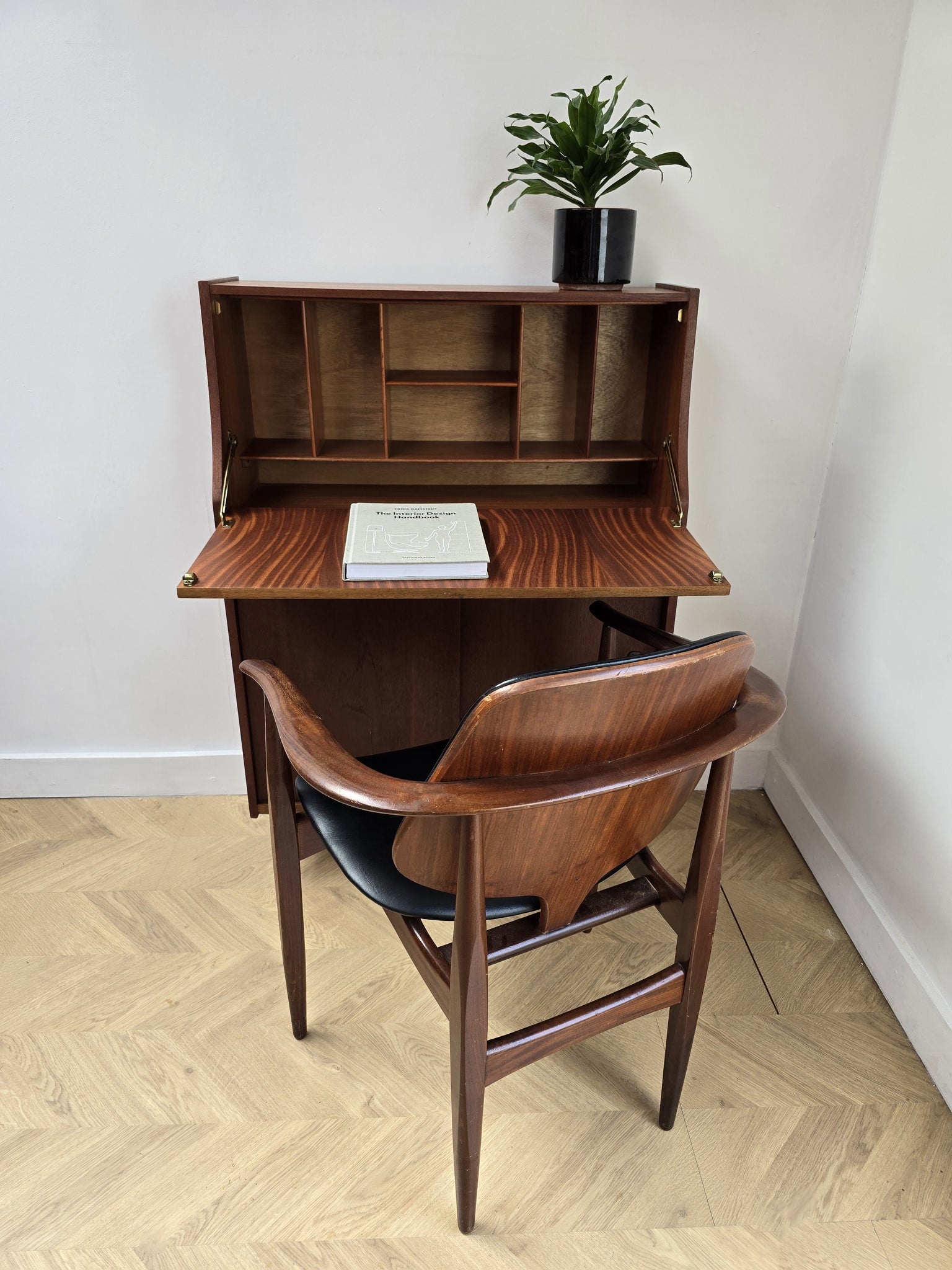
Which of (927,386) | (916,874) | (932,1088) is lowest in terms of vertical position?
(932,1088)

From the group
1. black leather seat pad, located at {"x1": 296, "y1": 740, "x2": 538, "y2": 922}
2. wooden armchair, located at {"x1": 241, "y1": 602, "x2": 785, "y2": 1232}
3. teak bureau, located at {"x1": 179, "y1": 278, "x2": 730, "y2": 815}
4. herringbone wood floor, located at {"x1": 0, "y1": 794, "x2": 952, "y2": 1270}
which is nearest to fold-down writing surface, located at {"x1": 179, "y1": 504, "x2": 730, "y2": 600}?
teak bureau, located at {"x1": 179, "y1": 278, "x2": 730, "y2": 815}

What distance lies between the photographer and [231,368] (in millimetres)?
1636

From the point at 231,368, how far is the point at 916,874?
1672 mm

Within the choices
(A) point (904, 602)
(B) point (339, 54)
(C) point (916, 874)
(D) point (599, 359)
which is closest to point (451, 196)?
(B) point (339, 54)

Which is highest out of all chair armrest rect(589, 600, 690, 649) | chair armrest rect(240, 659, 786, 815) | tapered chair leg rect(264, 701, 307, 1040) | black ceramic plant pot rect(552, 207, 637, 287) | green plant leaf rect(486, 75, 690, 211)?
green plant leaf rect(486, 75, 690, 211)

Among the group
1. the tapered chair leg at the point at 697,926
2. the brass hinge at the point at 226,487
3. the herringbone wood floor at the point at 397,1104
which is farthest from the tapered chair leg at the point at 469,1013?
the brass hinge at the point at 226,487

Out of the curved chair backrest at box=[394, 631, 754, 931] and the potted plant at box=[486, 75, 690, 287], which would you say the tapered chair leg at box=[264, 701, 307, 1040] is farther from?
the potted plant at box=[486, 75, 690, 287]

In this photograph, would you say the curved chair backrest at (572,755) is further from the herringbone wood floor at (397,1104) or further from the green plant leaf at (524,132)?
the green plant leaf at (524,132)

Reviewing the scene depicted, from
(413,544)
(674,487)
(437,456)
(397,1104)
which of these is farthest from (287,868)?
(674,487)

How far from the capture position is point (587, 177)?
1539 millimetres

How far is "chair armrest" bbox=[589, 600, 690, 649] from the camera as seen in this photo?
1422 mm

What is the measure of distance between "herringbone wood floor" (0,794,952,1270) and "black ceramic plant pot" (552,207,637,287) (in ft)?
4.47

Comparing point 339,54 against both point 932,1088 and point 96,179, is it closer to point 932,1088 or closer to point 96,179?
point 96,179

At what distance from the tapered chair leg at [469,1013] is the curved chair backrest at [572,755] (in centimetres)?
4
